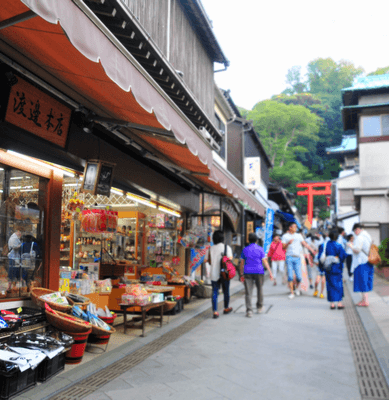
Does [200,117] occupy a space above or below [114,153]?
above

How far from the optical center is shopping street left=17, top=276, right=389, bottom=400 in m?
4.57

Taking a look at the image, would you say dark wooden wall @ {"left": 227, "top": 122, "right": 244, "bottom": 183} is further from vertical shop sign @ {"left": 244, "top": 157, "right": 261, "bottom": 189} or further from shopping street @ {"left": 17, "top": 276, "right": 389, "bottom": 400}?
shopping street @ {"left": 17, "top": 276, "right": 389, "bottom": 400}

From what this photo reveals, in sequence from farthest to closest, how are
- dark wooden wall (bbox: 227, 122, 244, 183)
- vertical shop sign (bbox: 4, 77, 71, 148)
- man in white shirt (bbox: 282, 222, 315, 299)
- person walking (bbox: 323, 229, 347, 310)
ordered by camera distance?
1. dark wooden wall (bbox: 227, 122, 244, 183)
2. man in white shirt (bbox: 282, 222, 315, 299)
3. person walking (bbox: 323, 229, 347, 310)
4. vertical shop sign (bbox: 4, 77, 71, 148)

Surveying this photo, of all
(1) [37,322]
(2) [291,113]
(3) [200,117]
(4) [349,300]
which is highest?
(2) [291,113]

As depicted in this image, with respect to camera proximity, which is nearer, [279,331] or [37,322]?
[37,322]

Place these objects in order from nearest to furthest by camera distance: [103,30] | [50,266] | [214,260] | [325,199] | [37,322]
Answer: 1. [103,30]
2. [37,322]
3. [50,266]
4. [214,260]
5. [325,199]

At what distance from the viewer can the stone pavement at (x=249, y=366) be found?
4.57 metres

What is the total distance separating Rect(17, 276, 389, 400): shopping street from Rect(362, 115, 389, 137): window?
15.3m

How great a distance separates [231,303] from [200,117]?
217 inches

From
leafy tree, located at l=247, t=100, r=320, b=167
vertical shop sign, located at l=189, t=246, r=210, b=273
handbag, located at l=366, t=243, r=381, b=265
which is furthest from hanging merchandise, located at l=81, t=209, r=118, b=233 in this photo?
leafy tree, located at l=247, t=100, r=320, b=167

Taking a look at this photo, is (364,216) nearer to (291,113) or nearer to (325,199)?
(291,113)

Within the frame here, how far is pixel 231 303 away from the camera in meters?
11.8

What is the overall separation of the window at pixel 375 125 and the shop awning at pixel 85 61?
62.2 ft

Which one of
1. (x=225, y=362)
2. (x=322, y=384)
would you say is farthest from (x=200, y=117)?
(x=322, y=384)
